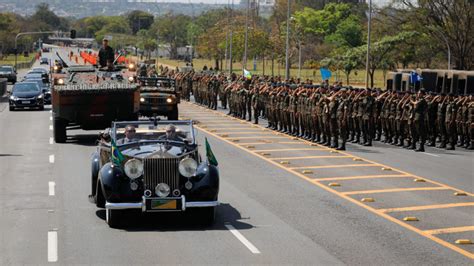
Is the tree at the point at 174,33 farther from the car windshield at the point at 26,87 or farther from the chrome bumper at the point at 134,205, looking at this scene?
the chrome bumper at the point at 134,205

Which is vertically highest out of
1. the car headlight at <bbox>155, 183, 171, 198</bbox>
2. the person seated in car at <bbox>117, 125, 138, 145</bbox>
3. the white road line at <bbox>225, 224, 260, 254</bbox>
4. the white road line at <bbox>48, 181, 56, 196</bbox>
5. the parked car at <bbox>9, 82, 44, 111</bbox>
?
the person seated in car at <bbox>117, 125, 138, 145</bbox>

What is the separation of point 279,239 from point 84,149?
14.9 metres

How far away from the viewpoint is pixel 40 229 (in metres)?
15.1

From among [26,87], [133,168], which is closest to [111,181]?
[133,168]

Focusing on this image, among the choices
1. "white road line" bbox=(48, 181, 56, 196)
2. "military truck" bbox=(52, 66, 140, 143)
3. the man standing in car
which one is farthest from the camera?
the man standing in car

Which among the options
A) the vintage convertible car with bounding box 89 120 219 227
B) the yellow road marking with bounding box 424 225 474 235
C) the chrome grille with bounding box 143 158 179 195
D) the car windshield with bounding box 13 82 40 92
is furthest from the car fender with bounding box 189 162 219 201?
the car windshield with bounding box 13 82 40 92

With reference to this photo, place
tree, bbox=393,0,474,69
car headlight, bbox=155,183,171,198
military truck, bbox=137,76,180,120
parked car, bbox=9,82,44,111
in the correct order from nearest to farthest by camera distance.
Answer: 1. car headlight, bbox=155,183,171,198
2. military truck, bbox=137,76,180,120
3. parked car, bbox=9,82,44,111
4. tree, bbox=393,0,474,69

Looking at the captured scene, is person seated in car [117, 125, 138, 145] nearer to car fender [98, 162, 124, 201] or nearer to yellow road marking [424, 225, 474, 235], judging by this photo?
car fender [98, 162, 124, 201]

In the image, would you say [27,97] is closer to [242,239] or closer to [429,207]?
[429,207]

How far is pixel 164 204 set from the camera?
48.5 ft

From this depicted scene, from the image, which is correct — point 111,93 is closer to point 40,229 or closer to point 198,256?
point 40,229

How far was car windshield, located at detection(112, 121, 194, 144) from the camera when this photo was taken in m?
16.2

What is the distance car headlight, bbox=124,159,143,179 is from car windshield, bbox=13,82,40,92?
117ft

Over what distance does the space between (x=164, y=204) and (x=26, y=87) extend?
36.5m
